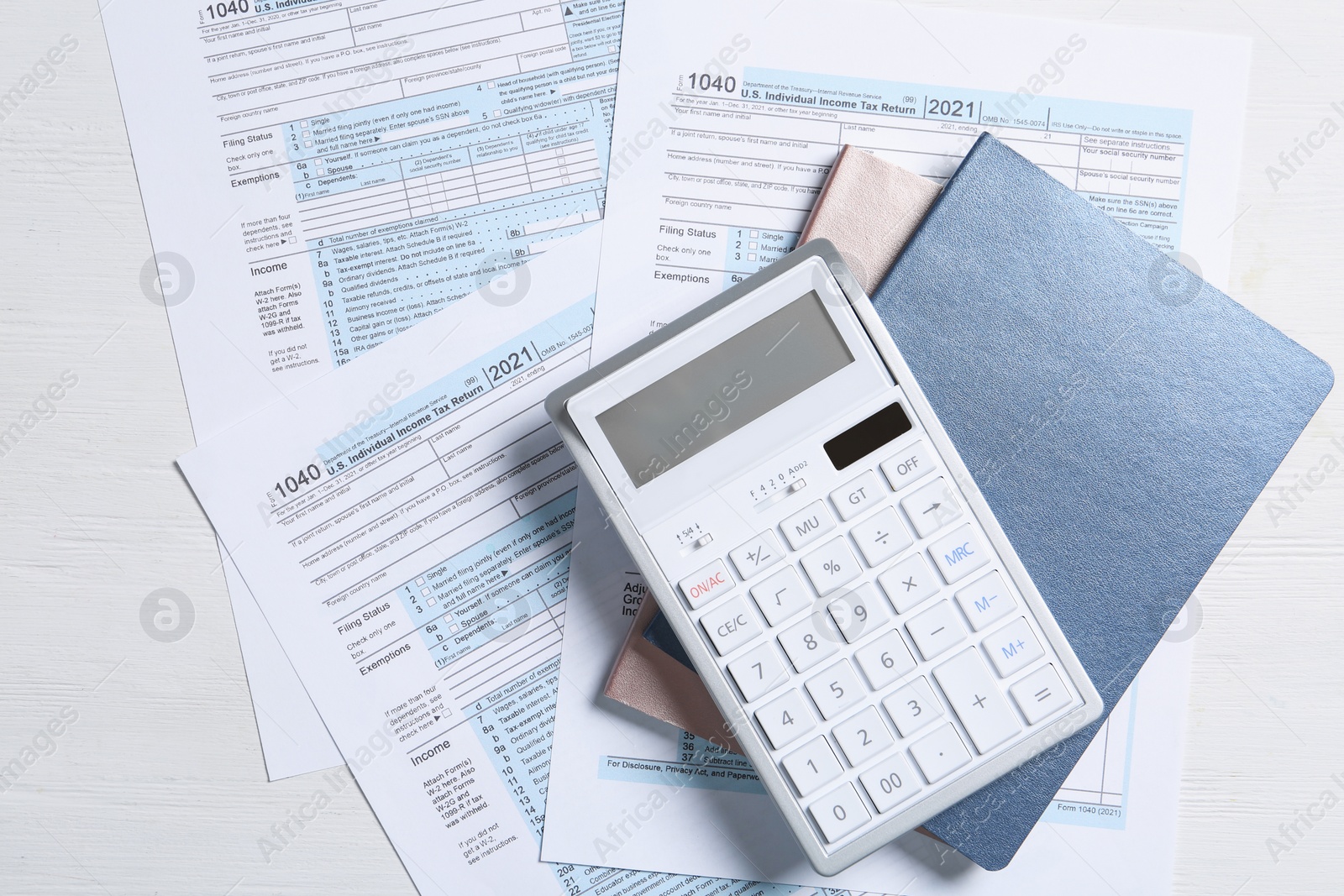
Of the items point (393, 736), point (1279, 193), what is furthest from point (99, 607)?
point (1279, 193)

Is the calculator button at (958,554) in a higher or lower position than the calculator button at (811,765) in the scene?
higher

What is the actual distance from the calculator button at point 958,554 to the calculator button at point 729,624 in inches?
3.7

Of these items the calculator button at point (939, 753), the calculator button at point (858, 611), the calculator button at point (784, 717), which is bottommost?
the calculator button at point (939, 753)

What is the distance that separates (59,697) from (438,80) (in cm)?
43

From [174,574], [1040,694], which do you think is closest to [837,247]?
[1040,694]

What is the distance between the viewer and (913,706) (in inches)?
15.6

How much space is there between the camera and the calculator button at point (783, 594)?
389 mm

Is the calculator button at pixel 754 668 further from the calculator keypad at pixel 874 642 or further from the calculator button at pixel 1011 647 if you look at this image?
the calculator button at pixel 1011 647

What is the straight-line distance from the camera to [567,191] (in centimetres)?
48

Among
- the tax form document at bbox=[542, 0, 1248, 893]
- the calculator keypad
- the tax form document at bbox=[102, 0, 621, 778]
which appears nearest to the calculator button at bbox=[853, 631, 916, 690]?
the calculator keypad

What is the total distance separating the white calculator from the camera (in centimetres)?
39

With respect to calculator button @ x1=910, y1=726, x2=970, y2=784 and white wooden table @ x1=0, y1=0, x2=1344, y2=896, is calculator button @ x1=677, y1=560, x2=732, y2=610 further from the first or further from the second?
white wooden table @ x1=0, y1=0, x2=1344, y2=896

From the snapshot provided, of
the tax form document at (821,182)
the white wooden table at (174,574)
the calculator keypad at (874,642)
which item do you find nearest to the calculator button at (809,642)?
the calculator keypad at (874,642)

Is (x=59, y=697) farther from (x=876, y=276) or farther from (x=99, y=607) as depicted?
(x=876, y=276)
